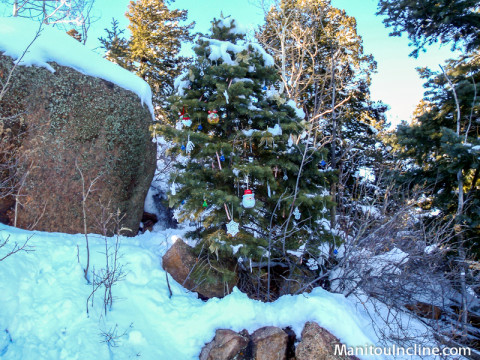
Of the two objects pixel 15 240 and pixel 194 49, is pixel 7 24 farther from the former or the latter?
pixel 15 240

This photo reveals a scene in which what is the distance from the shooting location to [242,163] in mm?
4617

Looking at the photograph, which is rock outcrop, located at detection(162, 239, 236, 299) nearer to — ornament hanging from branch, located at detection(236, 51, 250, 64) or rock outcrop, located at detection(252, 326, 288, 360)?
rock outcrop, located at detection(252, 326, 288, 360)

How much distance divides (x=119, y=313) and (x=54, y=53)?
4957mm

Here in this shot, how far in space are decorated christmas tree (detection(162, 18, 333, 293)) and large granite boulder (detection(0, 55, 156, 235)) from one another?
146 cm

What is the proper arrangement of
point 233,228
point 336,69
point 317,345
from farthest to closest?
point 336,69, point 233,228, point 317,345

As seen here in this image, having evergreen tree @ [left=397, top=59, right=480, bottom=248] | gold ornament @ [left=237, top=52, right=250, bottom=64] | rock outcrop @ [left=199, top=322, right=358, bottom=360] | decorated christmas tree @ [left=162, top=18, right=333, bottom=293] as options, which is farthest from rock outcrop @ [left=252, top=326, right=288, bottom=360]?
evergreen tree @ [left=397, top=59, right=480, bottom=248]

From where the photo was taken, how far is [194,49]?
5074mm

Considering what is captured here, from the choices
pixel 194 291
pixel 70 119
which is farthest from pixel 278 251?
pixel 70 119

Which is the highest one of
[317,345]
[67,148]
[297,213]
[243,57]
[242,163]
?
[243,57]

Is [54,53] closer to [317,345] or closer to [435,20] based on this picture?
[317,345]

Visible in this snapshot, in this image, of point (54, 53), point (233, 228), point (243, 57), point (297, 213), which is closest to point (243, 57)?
point (243, 57)

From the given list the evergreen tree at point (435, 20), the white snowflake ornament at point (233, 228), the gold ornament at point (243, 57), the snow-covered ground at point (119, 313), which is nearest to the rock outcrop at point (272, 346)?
the snow-covered ground at point (119, 313)

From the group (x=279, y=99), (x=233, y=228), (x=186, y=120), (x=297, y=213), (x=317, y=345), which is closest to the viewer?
(x=317, y=345)

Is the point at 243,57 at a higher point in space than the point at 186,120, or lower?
higher
